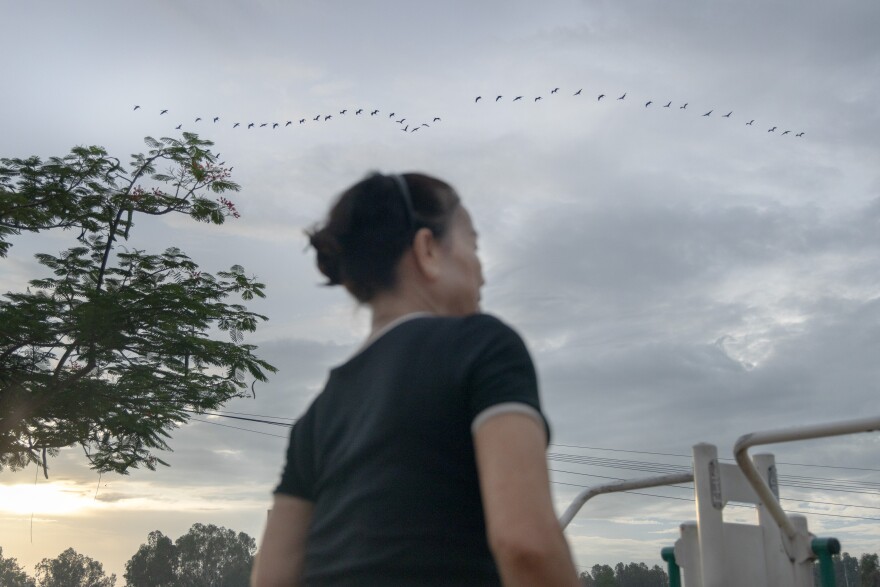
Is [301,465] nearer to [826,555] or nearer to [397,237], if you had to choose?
[397,237]

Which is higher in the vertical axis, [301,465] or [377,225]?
[377,225]

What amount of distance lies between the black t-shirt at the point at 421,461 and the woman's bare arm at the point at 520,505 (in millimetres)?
40

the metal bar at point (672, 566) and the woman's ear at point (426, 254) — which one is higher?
the woman's ear at point (426, 254)

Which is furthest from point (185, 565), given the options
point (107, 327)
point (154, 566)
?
point (107, 327)

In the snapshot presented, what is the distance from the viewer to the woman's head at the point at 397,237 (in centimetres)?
149

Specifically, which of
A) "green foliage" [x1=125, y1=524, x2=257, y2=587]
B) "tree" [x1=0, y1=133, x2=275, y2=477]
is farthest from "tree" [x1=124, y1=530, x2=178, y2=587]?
"tree" [x1=0, y1=133, x2=275, y2=477]

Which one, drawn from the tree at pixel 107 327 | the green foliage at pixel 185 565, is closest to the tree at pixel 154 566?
the green foliage at pixel 185 565

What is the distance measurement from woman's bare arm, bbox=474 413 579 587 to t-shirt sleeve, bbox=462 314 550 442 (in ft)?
0.09

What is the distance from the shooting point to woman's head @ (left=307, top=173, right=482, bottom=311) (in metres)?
1.49

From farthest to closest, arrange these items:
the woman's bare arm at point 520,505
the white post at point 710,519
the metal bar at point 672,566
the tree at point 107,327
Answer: the tree at point 107,327 → the metal bar at point 672,566 → the white post at point 710,519 → the woman's bare arm at point 520,505

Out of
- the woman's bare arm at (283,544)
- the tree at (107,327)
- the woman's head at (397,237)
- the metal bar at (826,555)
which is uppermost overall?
the tree at (107,327)

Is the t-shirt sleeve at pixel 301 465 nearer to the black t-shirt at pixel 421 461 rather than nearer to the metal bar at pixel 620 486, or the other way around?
the black t-shirt at pixel 421 461

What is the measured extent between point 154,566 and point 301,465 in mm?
103639

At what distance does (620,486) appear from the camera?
12.8 feet
